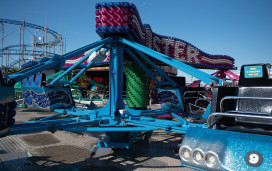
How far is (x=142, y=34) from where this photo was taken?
7.57 meters

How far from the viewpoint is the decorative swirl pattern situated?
16.3 feet

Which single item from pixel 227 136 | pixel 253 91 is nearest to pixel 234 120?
pixel 253 91

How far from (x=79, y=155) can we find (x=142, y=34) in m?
4.83

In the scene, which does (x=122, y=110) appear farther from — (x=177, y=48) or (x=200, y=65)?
(x=200, y=65)

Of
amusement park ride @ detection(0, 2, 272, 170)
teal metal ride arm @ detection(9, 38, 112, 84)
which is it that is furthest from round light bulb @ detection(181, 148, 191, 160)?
teal metal ride arm @ detection(9, 38, 112, 84)

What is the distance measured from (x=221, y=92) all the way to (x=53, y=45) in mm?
40446

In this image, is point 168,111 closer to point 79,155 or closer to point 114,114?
point 114,114

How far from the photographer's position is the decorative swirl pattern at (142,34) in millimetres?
4957

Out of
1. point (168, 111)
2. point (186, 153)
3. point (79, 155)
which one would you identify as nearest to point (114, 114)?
point (79, 155)

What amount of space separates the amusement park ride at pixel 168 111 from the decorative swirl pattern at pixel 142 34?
25 millimetres

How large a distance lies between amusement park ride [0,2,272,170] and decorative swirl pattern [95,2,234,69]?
0.02 meters

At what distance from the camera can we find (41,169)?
3846mm

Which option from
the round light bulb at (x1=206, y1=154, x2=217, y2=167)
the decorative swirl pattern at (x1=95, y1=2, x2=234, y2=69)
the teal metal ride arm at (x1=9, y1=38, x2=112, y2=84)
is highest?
the decorative swirl pattern at (x1=95, y1=2, x2=234, y2=69)

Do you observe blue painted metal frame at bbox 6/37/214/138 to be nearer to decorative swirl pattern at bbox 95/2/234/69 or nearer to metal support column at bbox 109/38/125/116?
metal support column at bbox 109/38/125/116
